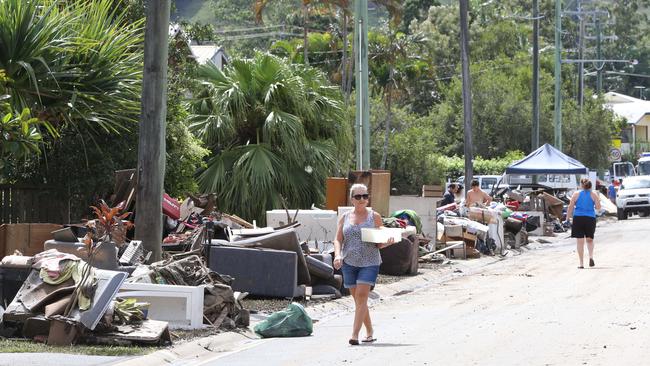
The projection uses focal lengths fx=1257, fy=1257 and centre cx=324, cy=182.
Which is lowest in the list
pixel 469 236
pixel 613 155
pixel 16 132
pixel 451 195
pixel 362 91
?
pixel 469 236

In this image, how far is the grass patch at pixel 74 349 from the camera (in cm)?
1267

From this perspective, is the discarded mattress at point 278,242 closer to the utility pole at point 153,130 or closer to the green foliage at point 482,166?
the utility pole at point 153,130

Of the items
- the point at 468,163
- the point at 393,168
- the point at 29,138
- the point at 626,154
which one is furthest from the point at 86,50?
the point at 626,154

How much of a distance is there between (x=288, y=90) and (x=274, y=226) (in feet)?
23.3

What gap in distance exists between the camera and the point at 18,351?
41.1ft

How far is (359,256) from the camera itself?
45.2ft

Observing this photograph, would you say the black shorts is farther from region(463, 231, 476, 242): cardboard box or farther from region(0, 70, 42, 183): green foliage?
region(0, 70, 42, 183): green foliage

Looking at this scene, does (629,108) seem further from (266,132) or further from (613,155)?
(266,132)

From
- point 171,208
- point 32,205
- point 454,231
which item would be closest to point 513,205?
point 454,231

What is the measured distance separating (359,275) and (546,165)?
2833 cm

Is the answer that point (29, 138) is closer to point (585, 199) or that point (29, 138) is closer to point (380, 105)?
point (585, 199)

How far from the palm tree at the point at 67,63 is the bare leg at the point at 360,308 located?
A: 4.89 metres

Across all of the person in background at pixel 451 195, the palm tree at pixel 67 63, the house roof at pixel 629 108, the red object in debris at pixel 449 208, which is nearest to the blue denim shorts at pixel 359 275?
the palm tree at pixel 67 63

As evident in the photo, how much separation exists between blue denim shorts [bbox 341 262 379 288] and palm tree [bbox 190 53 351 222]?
13.3 metres
